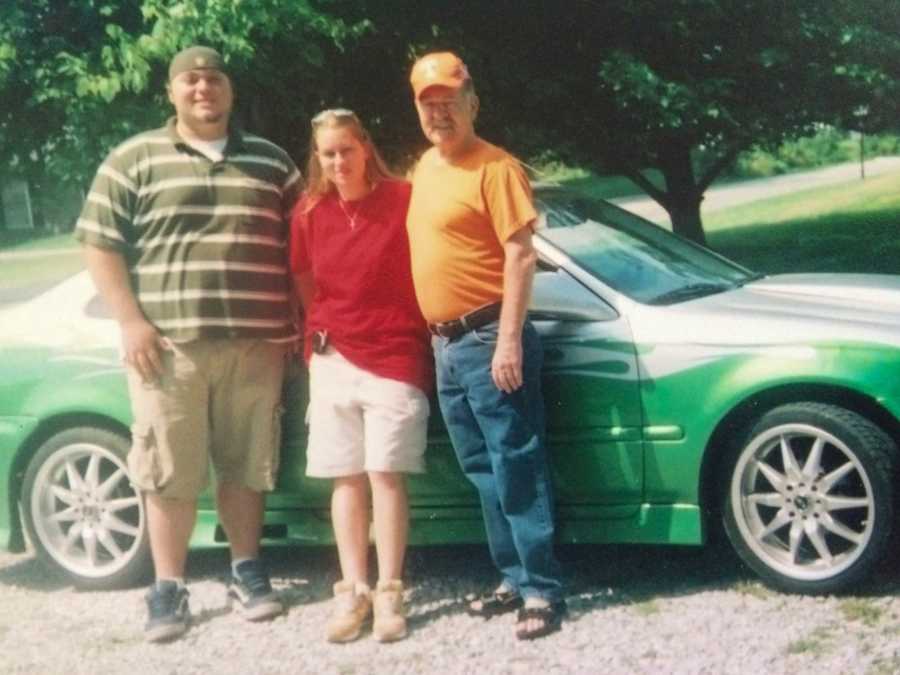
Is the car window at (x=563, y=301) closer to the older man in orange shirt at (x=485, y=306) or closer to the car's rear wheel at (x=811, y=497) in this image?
the older man in orange shirt at (x=485, y=306)

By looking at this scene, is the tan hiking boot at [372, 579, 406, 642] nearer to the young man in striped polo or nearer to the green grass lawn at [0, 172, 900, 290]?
the young man in striped polo

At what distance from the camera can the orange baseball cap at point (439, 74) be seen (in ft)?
13.5

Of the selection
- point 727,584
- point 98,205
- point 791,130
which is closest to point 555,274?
point 727,584

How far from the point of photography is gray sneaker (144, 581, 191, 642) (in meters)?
4.50

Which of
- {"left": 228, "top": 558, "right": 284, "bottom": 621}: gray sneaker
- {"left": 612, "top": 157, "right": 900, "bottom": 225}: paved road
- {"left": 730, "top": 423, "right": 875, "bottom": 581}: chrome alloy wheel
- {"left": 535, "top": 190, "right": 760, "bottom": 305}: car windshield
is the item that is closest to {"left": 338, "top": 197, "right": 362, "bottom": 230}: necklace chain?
{"left": 535, "top": 190, "right": 760, "bottom": 305}: car windshield

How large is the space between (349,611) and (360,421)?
0.64m

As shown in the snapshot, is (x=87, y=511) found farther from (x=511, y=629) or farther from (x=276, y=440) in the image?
(x=511, y=629)

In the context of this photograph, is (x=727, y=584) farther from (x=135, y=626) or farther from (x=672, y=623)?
(x=135, y=626)

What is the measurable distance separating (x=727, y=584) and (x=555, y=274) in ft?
4.14

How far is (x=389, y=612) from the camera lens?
14.3 feet

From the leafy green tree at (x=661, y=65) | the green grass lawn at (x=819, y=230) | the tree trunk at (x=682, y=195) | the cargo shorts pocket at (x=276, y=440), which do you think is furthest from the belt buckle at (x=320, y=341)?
the green grass lawn at (x=819, y=230)

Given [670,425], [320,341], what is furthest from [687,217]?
[320,341]

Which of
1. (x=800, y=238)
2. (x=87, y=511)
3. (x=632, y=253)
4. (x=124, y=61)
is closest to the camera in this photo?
(x=632, y=253)

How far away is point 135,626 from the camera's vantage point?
4707 millimetres
